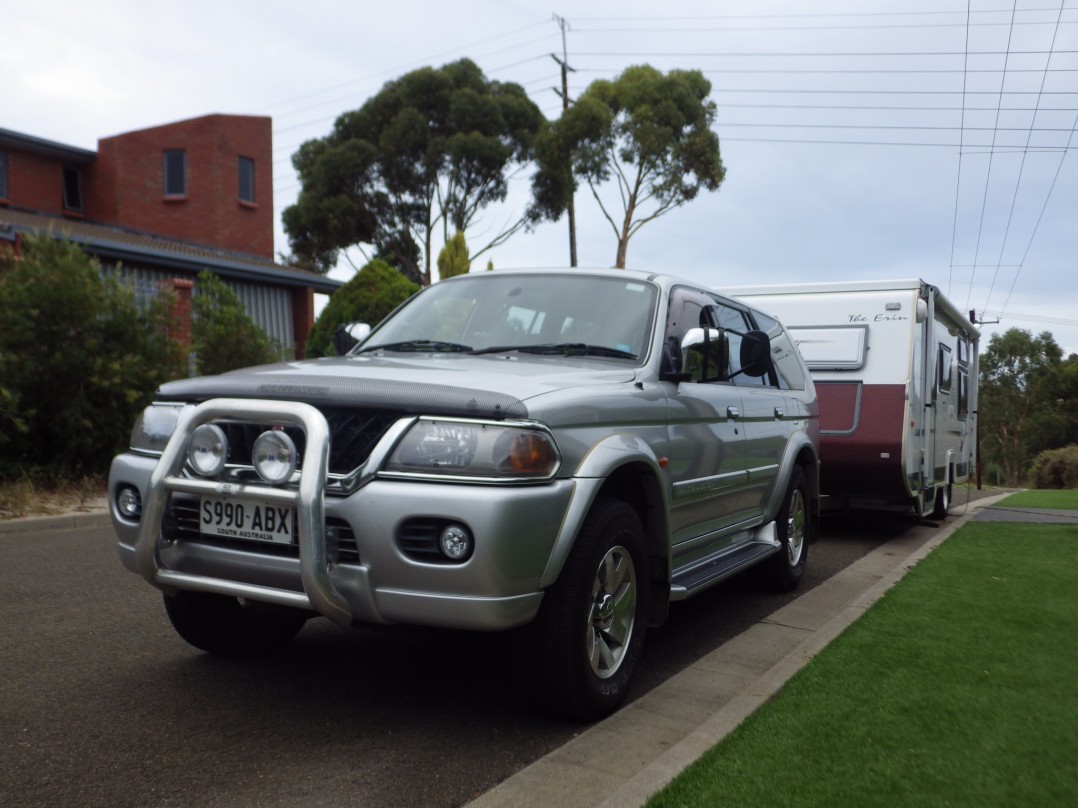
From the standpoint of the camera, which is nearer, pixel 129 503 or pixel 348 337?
pixel 129 503

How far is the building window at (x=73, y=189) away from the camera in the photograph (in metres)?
28.7

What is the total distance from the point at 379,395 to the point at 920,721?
239 cm

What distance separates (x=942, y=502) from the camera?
12.3 m

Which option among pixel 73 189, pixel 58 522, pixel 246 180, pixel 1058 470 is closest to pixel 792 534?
pixel 58 522

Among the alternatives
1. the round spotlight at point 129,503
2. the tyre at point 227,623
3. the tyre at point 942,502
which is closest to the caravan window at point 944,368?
the tyre at point 942,502

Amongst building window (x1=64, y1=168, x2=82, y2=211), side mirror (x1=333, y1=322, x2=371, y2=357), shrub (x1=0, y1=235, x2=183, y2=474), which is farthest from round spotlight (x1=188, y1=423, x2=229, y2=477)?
building window (x1=64, y1=168, x2=82, y2=211)

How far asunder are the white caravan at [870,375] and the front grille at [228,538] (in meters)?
6.64

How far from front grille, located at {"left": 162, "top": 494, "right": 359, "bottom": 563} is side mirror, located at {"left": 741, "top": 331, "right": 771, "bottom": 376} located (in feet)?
8.81

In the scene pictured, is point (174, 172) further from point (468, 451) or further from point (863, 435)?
point (468, 451)

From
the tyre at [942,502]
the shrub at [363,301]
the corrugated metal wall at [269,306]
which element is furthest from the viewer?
the corrugated metal wall at [269,306]

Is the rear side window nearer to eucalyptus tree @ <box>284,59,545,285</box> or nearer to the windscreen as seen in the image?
the windscreen

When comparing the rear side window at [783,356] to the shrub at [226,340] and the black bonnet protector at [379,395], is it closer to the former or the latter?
the black bonnet protector at [379,395]

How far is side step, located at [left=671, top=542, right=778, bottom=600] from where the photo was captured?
4.64 metres

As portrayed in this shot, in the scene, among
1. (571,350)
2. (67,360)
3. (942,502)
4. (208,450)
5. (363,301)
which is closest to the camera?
(208,450)
